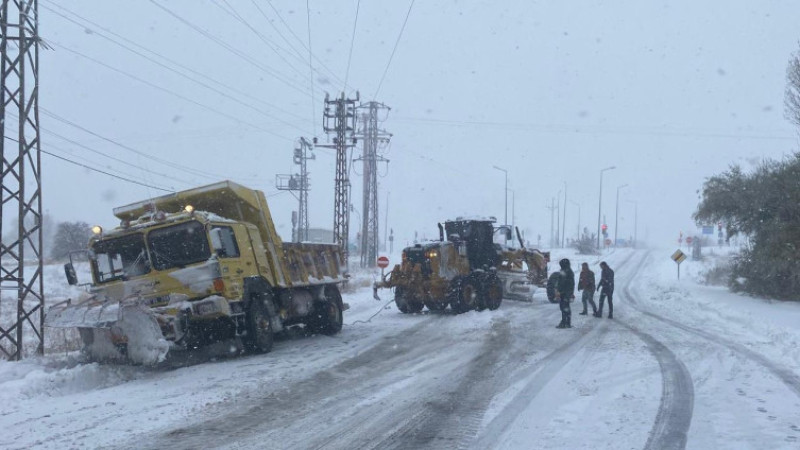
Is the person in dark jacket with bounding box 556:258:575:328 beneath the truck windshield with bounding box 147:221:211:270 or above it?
beneath

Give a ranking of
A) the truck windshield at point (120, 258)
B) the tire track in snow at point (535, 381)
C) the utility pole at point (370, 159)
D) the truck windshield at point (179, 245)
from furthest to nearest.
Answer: the utility pole at point (370, 159), the truck windshield at point (120, 258), the truck windshield at point (179, 245), the tire track in snow at point (535, 381)

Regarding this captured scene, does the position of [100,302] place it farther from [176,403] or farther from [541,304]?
[541,304]

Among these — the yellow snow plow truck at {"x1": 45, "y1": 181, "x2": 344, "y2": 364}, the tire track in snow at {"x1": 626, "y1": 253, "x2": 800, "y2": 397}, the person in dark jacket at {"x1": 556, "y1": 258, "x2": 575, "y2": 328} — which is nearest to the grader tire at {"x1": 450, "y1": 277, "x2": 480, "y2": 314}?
the person in dark jacket at {"x1": 556, "y1": 258, "x2": 575, "y2": 328}

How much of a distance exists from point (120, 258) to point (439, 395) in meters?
6.39

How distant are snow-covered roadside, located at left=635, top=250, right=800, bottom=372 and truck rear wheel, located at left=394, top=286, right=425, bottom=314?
723 centimetres

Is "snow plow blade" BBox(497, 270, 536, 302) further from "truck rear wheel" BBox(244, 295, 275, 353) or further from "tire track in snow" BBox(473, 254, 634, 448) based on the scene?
"truck rear wheel" BBox(244, 295, 275, 353)

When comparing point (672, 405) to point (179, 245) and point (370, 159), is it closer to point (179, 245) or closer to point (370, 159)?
point (179, 245)

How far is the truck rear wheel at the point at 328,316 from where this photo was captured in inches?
623

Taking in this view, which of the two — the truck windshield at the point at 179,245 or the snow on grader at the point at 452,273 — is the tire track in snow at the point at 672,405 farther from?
the snow on grader at the point at 452,273

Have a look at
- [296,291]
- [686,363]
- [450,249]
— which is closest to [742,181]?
[450,249]

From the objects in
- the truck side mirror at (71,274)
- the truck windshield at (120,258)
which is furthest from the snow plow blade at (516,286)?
the truck side mirror at (71,274)

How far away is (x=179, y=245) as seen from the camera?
38.9ft

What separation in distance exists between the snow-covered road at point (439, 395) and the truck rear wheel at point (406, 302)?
4.69 metres

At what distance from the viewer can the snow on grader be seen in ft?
65.4
